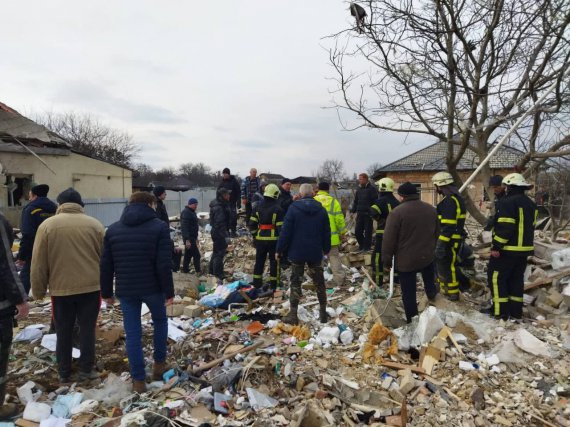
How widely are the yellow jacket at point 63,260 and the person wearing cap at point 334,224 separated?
420 centimetres

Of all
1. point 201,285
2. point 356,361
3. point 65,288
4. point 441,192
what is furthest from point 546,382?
point 201,285

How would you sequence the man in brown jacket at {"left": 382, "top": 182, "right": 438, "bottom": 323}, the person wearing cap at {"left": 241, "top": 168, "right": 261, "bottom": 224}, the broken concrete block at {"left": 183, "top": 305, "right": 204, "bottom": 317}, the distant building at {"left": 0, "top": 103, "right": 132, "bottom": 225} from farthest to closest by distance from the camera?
the person wearing cap at {"left": 241, "top": 168, "right": 261, "bottom": 224}, the distant building at {"left": 0, "top": 103, "right": 132, "bottom": 225}, the broken concrete block at {"left": 183, "top": 305, "right": 204, "bottom": 317}, the man in brown jacket at {"left": 382, "top": 182, "right": 438, "bottom": 323}

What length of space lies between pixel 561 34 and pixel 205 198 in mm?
23269

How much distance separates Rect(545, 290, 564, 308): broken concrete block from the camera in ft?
18.4

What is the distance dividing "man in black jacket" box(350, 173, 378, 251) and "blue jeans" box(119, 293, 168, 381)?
5.53 meters

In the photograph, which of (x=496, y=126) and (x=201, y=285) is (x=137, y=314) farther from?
(x=496, y=126)

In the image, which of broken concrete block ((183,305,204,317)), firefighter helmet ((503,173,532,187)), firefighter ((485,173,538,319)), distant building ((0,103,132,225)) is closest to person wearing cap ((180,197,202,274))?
broken concrete block ((183,305,204,317))

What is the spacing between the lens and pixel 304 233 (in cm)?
541

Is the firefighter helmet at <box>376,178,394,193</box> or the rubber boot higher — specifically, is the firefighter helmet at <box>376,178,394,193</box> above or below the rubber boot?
above

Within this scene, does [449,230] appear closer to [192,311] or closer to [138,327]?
[192,311]

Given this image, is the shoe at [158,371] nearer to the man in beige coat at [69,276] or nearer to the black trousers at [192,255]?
the man in beige coat at [69,276]

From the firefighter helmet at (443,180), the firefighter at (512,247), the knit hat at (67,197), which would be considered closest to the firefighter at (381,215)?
the firefighter helmet at (443,180)

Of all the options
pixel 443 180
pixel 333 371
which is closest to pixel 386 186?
pixel 443 180

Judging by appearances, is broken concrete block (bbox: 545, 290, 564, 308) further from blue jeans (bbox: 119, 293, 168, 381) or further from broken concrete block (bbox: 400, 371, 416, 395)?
blue jeans (bbox: 119, 293, 168, 381)
